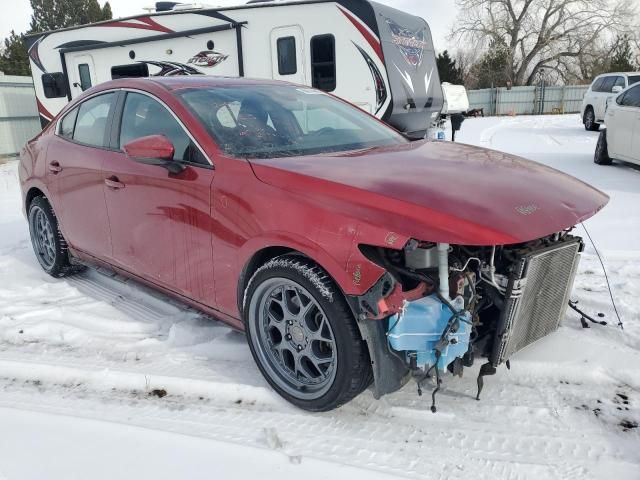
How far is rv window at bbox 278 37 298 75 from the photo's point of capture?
27.5 feet

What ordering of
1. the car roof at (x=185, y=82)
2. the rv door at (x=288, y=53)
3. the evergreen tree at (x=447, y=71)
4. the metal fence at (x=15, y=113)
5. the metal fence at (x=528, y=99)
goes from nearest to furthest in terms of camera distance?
the car roof at (x=185, y=82)
the rv door at (x=288, y=53)
the metal fence at (x=15, y=113)
the metal fence at (x=528, y=99)
the evergreen tree at (x=447, y=71)

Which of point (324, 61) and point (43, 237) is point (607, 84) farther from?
point (43, 237)

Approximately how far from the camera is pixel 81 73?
10.8 metres

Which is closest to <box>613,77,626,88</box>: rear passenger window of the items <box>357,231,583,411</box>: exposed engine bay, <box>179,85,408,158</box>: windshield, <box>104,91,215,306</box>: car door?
<box>179,85,408,158</box>: windshield

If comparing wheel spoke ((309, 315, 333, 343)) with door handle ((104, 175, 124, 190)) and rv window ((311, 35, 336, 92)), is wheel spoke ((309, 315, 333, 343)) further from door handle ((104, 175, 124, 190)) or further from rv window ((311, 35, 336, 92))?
rv window ((311, 35, 336, 92))

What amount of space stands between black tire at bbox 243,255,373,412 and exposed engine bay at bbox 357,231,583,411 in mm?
96

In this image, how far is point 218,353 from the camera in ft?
10.1

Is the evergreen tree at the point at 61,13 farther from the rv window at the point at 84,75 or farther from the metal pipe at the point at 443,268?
the metal pipe at the point at 443,268

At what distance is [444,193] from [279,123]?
131 cm

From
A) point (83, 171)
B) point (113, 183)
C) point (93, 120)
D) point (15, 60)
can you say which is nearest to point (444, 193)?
point (113, 183)

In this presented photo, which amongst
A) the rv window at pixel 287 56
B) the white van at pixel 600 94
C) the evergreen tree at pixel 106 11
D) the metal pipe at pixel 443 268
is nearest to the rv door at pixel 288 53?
the rv window at pixel 287 56

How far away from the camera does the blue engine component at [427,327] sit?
217 cm

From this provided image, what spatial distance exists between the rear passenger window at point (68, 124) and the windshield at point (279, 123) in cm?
144

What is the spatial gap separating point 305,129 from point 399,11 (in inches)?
250
